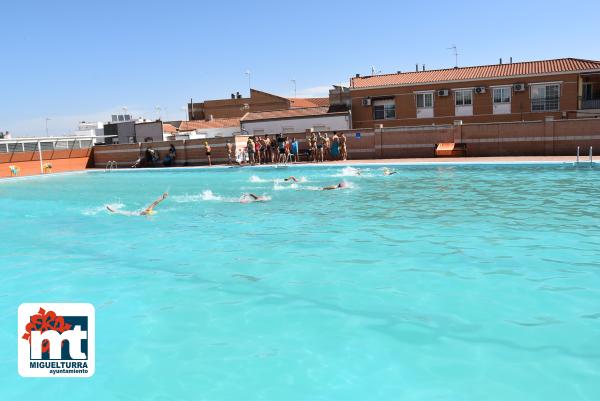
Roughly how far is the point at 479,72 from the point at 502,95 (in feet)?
8.49

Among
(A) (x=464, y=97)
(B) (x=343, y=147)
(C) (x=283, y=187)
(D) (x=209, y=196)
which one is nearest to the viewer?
(D) (x=209, y=196)

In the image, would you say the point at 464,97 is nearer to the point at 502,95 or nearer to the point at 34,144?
the point at 502,95

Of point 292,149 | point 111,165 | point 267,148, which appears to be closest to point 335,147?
point 292,149

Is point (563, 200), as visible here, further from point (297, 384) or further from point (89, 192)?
point (89, 192)

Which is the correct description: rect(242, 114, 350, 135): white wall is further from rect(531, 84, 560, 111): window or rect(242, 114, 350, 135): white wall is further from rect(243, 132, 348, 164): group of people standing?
rect(531, 84, 560, 111): window

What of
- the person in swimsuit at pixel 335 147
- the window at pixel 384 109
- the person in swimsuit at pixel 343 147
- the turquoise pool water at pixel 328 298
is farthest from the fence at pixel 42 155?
the turquoise pool water at pixel 328 298

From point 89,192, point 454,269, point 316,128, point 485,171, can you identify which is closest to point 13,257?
point 454,269

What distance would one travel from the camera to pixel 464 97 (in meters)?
38.3

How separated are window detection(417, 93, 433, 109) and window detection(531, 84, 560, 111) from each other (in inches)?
265

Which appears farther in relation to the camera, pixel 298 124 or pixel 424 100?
pixel 298 124

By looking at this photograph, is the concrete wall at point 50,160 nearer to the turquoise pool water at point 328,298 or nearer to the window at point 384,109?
the window at point 384,109

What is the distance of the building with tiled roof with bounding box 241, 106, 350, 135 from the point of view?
41.3 meters

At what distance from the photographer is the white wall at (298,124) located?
4124cm

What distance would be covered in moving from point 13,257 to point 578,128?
2370 cm
